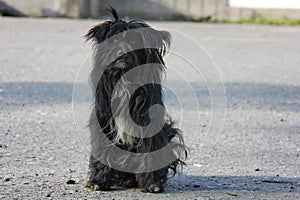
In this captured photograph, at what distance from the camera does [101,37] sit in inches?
212

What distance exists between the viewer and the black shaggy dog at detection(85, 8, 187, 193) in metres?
5.32

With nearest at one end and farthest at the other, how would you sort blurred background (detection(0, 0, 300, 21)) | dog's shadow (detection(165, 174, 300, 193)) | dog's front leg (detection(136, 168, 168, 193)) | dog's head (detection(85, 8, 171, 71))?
dog's head (detection(85, 8, 171, 71)) → dog's front leg (detection(136, 168, 168, 193)) → dog's shadow (detection(165, 174, 300, 193)) → blurred background (detection(0, 0, 300, 21))

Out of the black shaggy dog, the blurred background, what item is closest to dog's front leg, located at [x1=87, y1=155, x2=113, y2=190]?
the black shaggy dog

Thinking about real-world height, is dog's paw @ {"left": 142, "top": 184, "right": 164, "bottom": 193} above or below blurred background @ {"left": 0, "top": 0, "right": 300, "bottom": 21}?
above

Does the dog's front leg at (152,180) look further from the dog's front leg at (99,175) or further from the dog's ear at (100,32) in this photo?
the dog's ear at (100,32)

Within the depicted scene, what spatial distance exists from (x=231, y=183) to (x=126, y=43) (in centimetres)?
151

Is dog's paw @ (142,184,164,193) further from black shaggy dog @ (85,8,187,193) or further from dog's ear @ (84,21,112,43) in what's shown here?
dog's ear @ (84,21,112,43)

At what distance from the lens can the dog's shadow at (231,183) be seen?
593 centimetres

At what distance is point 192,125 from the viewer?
28.5 ft

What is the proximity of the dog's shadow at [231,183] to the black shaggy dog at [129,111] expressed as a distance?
0.32 metres

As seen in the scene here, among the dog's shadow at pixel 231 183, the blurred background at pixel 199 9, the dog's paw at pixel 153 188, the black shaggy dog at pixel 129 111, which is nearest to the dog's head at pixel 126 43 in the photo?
the black shaggy dog at pixel 129 111

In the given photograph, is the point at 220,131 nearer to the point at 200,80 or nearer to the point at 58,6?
the point at 200,80

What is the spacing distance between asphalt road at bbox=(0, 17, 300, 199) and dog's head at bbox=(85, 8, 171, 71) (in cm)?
98

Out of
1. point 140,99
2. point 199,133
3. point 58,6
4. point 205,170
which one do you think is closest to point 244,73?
point 199,133
